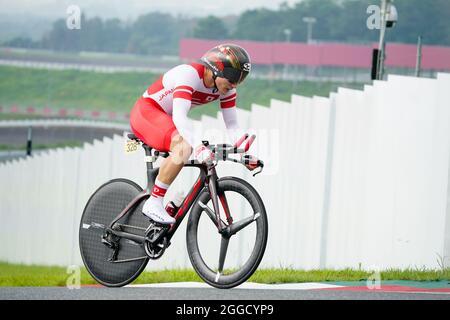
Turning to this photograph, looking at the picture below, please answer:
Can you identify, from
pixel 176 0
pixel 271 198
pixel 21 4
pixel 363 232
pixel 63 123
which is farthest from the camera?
pixel 176 0

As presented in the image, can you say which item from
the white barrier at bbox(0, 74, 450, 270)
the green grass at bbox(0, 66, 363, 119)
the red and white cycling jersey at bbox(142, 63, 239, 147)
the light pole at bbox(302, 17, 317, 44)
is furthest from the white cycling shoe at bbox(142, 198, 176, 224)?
the light pole at bbox(302, 17, 317, 44)

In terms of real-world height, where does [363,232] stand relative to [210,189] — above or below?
below

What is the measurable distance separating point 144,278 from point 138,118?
85.3 inches

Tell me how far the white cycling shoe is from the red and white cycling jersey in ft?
2.18

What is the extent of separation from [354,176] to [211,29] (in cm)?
13926

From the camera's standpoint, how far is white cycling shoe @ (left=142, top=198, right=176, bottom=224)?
8211 mm

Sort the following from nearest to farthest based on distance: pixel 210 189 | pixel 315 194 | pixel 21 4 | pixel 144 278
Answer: pixel 210 189 → pixel 144 278 → pixel 315 194 → pixel 21 4

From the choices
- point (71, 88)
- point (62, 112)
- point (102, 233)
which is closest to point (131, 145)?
point (102, 233)

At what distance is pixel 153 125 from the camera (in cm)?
838

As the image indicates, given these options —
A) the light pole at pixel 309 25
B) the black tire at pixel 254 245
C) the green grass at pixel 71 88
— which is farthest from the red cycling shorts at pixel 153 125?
the light pole at pixel 309 25

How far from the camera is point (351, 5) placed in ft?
462

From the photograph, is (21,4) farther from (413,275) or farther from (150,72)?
(413,275)

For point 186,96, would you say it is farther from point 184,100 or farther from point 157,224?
point 157,224

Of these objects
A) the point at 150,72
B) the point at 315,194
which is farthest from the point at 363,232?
the point at 150,72
